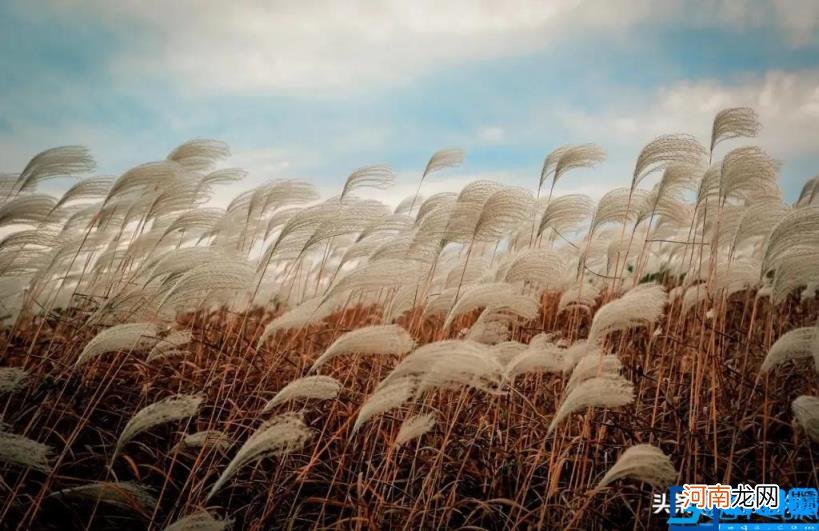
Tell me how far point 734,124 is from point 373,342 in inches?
106

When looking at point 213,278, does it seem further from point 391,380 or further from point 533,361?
point 533,361

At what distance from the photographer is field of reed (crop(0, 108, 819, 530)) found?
203cm

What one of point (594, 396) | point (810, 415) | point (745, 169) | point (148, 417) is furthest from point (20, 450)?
point (745, 169)

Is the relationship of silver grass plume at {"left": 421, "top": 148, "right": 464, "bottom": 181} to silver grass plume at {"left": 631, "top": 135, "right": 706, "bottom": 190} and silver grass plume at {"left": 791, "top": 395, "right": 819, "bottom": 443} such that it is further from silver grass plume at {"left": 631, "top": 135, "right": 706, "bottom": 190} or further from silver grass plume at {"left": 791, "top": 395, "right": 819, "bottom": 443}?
silver grass plume at {"left": 791, "top": 395, "right": 819, "bottom": 443}

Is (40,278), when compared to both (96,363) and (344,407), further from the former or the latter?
(344,407)

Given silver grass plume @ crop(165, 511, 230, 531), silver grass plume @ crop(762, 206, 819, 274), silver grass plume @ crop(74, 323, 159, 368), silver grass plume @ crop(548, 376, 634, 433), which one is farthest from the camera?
silver grass plume @ crop(762, 206, 819, 274)

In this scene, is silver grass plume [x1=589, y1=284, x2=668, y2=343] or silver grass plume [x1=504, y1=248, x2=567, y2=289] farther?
silver grass plume [x1=504, y1=248, x2=567, y2=289]

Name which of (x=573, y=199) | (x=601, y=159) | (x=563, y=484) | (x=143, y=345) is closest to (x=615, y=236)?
(x=601, y=159)

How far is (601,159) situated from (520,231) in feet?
3.67

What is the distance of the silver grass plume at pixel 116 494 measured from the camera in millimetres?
1970

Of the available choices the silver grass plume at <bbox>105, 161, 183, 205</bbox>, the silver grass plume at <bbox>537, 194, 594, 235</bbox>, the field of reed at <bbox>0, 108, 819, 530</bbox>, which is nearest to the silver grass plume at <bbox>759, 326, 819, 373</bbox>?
the field of reed at <bbox>0, 108, 819, 530</bbox>

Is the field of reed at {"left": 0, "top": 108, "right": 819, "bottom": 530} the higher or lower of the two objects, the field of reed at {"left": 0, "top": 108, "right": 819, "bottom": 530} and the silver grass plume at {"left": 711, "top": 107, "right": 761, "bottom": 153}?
the lower

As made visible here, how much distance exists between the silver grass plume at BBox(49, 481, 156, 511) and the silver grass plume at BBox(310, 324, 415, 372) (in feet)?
2.93

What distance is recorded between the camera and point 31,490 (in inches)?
93.9
